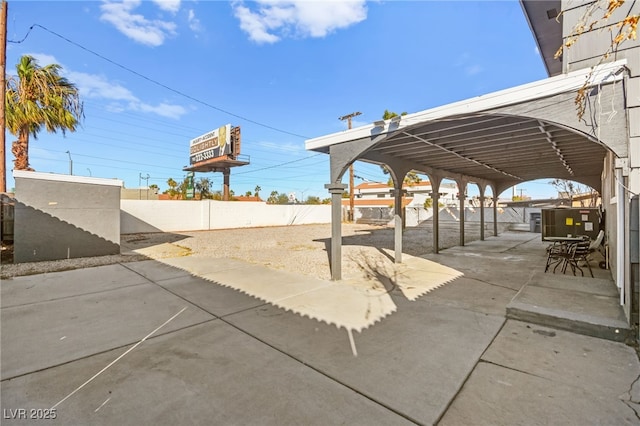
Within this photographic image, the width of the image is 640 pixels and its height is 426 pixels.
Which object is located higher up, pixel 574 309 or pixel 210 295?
pixel 574 309

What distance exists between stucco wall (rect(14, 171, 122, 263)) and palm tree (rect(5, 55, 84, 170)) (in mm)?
3247

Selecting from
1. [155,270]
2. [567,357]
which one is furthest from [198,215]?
[567,357]

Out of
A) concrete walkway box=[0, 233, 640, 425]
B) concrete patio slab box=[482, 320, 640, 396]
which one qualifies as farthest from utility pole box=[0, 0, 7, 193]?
concrete patio slab box=[482, 320, 640, 396]

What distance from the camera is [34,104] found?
977cm

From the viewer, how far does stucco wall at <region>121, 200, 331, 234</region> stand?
55.8 feet

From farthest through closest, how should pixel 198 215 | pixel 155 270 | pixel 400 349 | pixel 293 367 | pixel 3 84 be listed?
pixel 198 215 → pixel 3 84 → pixel 155 270 → pixel 400 349 → pixel 293 367

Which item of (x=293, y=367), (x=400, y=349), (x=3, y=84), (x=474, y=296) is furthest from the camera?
(x=3, y=84)

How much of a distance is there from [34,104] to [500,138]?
15114 millimetres

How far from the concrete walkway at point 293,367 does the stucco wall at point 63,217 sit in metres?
4.43

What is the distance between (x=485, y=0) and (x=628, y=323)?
6.54 m

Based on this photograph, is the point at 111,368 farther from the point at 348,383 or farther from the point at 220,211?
the point at 220,211

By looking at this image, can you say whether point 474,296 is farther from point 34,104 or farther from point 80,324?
point 34,104

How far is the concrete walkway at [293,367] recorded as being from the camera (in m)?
2.09

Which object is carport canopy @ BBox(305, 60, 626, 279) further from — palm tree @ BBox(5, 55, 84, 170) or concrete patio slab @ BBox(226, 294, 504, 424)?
palm tree @ BBox(5, 55, 84, 170)
